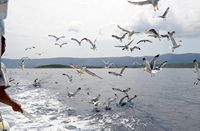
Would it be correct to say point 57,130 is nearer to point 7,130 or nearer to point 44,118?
point 44,118

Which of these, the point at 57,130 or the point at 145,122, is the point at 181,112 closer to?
the point at 145,122

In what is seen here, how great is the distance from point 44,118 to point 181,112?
18.6m

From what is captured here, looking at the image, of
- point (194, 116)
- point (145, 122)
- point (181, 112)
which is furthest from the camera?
point (181, 112)

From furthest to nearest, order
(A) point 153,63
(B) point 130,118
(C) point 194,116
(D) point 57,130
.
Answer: (C) point 194,116 → (B) point 130,118 → (D) point 57,130 → (A) point 153,63

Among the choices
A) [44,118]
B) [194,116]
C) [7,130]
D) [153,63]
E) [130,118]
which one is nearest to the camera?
[7,130]

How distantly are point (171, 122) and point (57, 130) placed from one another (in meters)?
13.3

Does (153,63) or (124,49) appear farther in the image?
(124,49)

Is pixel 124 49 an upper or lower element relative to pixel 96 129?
upper

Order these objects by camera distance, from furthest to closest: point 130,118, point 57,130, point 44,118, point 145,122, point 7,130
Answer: point 130,118 → point 145,122 → point 44,118 → point 57,130 → point 7,130

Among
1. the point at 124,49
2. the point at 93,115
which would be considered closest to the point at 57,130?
the point at 124,49

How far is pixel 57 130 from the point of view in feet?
94.2

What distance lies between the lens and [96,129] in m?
30.2

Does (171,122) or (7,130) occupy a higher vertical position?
(7,130)

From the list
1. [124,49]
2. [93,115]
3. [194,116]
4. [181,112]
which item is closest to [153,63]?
[124,49]
